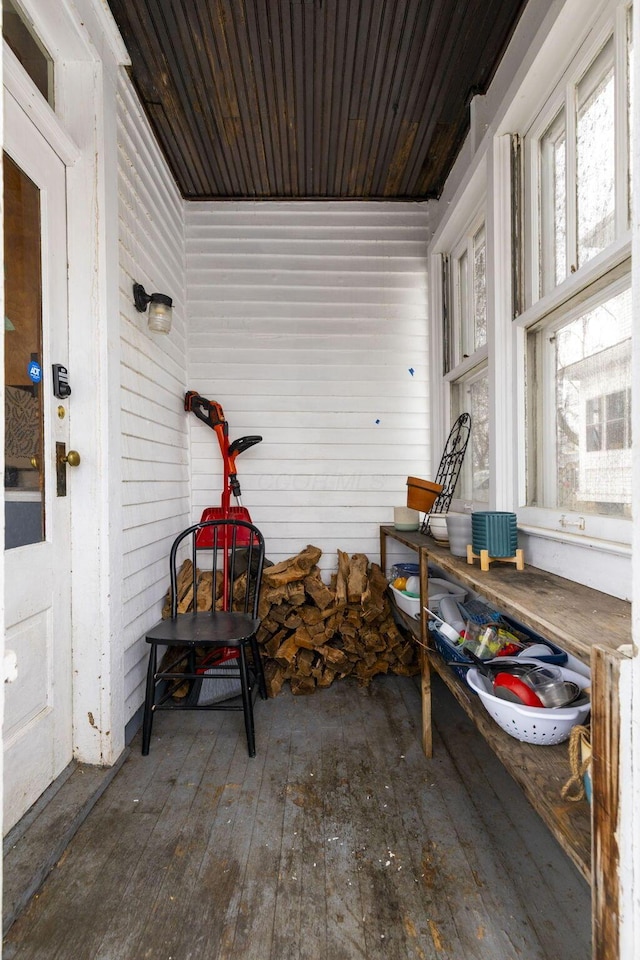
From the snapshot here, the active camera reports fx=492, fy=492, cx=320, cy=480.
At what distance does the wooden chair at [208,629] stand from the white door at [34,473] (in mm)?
394

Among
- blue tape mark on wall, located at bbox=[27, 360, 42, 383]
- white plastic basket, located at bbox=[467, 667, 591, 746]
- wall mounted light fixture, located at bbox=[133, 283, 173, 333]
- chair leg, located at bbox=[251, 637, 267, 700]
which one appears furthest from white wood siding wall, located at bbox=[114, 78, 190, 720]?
white plastic basket, located at bbox=[467, 667, 591, 746]

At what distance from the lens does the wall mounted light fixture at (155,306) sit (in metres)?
2.39

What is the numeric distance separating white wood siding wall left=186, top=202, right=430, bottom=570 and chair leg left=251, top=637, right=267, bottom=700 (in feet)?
2.99

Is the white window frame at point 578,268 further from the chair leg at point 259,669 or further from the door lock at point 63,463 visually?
the door lock at point 63,463

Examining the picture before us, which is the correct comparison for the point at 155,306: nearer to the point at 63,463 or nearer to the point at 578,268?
the point at 63,463

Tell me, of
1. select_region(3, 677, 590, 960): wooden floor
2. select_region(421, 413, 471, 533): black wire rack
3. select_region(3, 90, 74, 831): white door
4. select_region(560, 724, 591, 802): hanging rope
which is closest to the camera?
select_region(560, 724, 591, 802): hanging rope

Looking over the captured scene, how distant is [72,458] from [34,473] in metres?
0.16

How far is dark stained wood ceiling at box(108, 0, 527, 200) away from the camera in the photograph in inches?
81.0

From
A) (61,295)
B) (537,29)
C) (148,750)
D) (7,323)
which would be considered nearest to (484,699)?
(148,750)

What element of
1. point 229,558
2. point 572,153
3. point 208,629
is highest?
point 572,153

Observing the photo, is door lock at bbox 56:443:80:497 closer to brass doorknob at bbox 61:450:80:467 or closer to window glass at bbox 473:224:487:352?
brass doorknob at bbox 61:450:80:467

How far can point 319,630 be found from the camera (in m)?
2.76

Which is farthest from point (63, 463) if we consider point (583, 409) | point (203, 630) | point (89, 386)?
point (583, 409)

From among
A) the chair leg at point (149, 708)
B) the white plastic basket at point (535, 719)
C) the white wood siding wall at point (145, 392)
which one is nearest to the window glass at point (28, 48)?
the white wood siding wall at point (145, 392)
